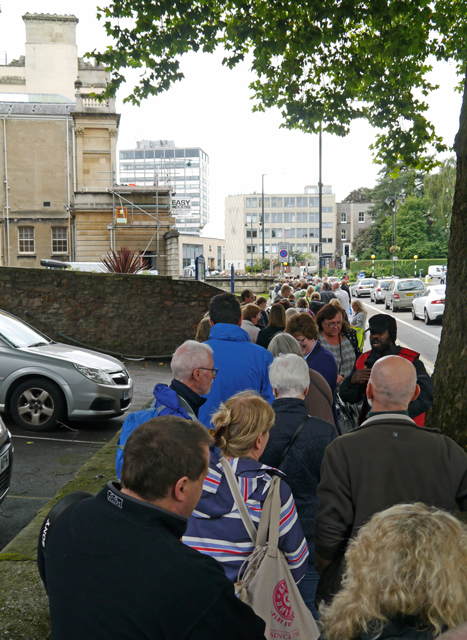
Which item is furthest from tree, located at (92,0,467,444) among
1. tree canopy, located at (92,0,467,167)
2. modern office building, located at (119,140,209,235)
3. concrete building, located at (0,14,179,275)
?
modern office building, located at (119,140,209,235)

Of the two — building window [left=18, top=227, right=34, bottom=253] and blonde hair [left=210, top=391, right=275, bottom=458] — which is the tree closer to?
blonde hair [left=210, top=391, right=275, bottom=458]

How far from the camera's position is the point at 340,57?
10.3 meters

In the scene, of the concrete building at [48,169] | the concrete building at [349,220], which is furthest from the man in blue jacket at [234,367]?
the concrete building at [349,220]

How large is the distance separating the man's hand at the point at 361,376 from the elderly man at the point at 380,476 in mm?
1852

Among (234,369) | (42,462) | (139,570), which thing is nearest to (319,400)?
(234,369)

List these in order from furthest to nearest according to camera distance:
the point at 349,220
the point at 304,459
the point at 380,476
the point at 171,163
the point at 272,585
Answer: the point at 171,163
the point at 349,220
the point at 304,459
the point at 380,476
the point at 272,585

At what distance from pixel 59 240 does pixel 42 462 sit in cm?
4003

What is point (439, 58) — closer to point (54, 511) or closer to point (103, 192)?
point (54, 511)

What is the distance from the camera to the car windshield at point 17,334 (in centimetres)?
877

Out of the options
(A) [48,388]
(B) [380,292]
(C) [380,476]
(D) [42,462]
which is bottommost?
(D) [42,462]

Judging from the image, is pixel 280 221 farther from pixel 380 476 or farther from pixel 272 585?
pixel 272 585

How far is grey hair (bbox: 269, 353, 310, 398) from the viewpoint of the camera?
3.59 m

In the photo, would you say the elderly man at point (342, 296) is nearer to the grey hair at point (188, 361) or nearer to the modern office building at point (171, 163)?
the grey hair at point (188, 361)

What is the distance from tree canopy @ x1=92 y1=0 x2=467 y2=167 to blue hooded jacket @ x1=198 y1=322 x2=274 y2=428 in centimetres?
519
